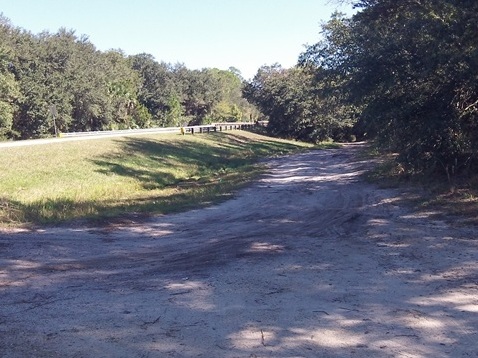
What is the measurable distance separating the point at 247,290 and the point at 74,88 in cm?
6423

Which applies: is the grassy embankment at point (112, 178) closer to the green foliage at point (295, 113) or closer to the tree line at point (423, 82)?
the tree line at point (423, 82)

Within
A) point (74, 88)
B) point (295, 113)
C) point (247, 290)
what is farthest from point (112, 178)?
point (295, 113)

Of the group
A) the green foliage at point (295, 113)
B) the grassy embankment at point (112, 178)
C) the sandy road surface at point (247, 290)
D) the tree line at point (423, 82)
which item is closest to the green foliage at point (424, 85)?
the tree line at point (423, 82)

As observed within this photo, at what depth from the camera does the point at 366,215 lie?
44.8ft

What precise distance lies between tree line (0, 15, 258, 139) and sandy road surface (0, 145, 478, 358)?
45.6 metres

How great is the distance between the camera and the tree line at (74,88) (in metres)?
60.6

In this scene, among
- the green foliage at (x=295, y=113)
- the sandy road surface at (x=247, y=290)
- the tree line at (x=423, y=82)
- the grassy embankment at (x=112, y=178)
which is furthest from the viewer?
the green foliage at (x=295, y=113)

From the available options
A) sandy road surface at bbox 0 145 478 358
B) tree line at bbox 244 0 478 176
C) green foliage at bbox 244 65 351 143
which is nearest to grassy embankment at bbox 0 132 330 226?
sandy road surface at bbox 0 145 478 358

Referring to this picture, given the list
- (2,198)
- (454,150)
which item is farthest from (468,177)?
(2,198)

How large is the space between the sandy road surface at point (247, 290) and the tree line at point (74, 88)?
1796 inches

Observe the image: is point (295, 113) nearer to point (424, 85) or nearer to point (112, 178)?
point (112, 178)

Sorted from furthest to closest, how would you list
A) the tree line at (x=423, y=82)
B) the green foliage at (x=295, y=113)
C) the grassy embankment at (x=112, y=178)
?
the green foliage at (x=295, y=113), the grassy embankment at (x=112, y=178), the tree line at (x=423, y=82)

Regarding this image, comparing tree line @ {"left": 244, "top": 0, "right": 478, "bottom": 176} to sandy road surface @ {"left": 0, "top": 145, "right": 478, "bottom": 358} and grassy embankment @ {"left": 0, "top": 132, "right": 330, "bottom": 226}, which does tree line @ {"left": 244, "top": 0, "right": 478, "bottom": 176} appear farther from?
grassy embankment @ {"left": 0, "top": 132, "right": 330, "bottom": 226}

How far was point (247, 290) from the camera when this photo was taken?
746cm
